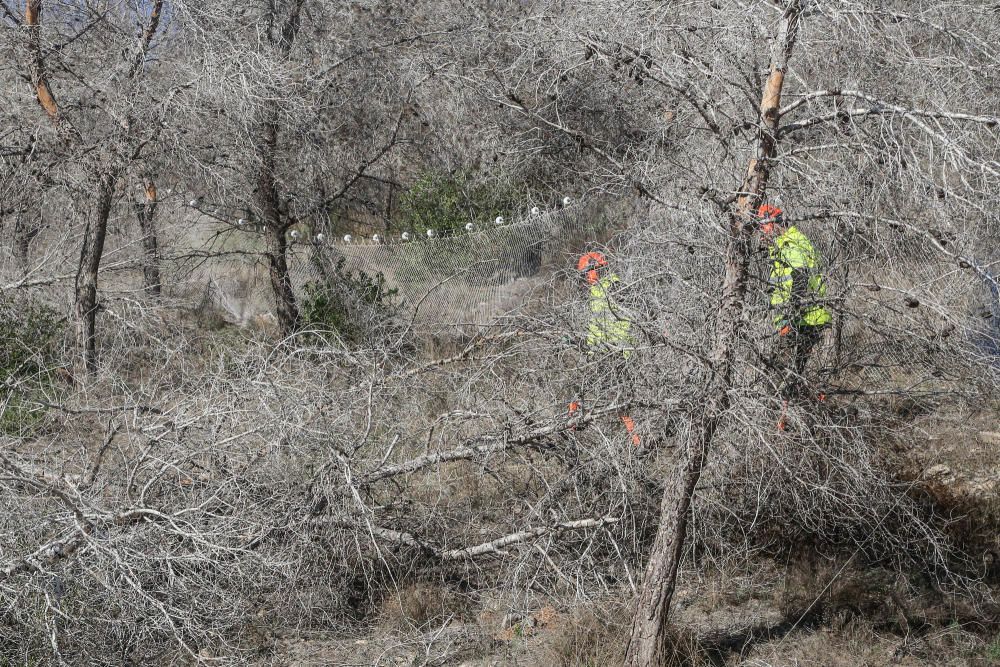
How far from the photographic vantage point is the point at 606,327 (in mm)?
4754

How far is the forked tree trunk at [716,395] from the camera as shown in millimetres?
4207

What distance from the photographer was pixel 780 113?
433 centimetres

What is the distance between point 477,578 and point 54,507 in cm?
240

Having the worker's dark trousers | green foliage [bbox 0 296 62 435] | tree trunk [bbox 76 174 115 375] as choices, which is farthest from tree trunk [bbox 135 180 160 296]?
the worker's dark trousers

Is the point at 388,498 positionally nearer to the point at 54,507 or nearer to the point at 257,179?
the point at 54,507

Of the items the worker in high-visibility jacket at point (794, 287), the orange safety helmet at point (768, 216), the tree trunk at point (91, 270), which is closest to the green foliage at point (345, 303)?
the tree trunk at point (91, 270)

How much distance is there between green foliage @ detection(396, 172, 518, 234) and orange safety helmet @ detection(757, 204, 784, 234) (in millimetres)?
6921

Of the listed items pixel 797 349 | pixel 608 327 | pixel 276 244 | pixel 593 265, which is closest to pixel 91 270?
pixel 276 244

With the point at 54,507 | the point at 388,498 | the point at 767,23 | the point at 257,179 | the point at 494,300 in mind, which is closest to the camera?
the point at 767,23

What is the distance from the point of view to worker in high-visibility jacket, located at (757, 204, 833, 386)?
165 inches

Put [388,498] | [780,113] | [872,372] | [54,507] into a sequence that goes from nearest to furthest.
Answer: [780,113] < [54,507] < [872,372] < [388,498]

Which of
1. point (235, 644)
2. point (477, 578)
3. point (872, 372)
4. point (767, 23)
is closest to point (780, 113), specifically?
point (767, 23)

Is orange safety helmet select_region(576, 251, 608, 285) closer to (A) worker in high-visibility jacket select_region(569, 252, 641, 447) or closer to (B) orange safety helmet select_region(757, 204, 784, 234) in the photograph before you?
(A) worker in high-visibility jacket select_region(569, 252, 641, 447)

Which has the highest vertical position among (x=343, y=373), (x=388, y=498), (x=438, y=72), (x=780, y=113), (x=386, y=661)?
(x=438, y=72)
